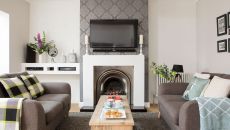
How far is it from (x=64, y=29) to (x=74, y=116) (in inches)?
84.6

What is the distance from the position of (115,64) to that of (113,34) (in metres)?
0.68

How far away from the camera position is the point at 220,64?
3559mm

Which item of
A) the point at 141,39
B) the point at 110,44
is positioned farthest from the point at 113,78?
the point at 141,39

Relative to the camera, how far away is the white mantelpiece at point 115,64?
447cm

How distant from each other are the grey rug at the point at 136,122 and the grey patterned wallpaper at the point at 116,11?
39.2 inches

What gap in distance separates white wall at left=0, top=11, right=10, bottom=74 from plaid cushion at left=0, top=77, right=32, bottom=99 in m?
1.57

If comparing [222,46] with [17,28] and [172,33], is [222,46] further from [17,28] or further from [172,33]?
[17,28]

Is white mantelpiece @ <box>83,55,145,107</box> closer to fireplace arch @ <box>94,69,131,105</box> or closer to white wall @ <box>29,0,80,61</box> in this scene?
fireplace arch @ <box>94,69,131,105</box>

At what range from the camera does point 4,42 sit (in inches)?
162

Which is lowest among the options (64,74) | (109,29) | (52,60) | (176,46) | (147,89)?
(147,89)

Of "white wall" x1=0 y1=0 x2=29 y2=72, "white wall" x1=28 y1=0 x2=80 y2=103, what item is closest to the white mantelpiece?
"white wall" x1=28 y1=0 x2=80 y2=103

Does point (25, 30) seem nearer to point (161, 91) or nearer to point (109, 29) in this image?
point (109, 29)

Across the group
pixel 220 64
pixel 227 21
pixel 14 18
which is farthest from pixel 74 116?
pixel 227 21

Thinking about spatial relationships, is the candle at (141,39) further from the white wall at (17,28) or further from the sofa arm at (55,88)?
the white wall at (17,28)
